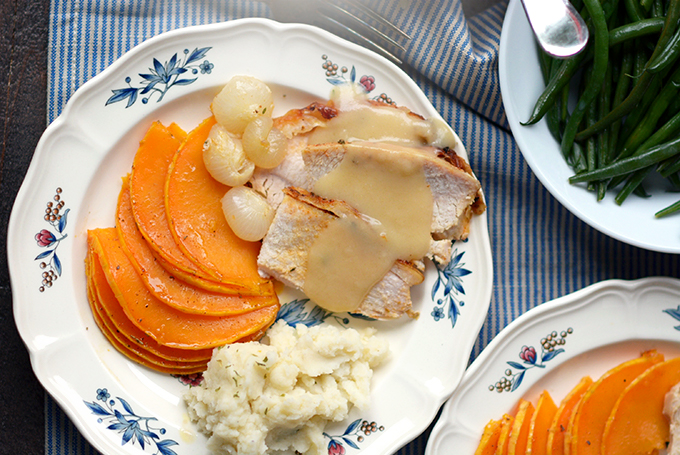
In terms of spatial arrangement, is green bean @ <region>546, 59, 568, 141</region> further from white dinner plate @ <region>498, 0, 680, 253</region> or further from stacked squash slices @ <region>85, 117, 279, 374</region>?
stacked squash slices @ <region>85, 117, 279, 374</region>

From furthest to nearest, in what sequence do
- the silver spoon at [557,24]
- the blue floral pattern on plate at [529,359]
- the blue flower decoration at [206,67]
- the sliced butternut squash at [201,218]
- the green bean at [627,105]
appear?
the blue floral pattern on plate at [529,359] → the blue flower decoration at [206,67] → the sliced butternut squash at [201,218] → the green bean at [627,105] → the silver spoon at [557,24]

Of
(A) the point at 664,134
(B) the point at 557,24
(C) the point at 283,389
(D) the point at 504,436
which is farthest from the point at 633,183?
(C) the point at 283,389

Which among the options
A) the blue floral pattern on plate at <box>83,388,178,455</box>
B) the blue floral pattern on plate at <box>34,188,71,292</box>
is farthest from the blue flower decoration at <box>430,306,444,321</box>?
the blue floral pattern on plate at <box>34,188,71,292</box>

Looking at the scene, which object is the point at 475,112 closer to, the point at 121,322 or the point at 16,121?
the point at 121,322

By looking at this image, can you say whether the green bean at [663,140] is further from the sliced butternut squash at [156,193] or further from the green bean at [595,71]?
the sliced butternut squash at [156,193]

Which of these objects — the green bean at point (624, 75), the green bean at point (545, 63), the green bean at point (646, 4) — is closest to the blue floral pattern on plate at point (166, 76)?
the green bean at point (545, 63)

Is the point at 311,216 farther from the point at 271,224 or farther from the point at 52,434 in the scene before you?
the point at 52,434

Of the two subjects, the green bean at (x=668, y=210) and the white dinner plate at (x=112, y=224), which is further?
the green bean at (x=668, y=210)
